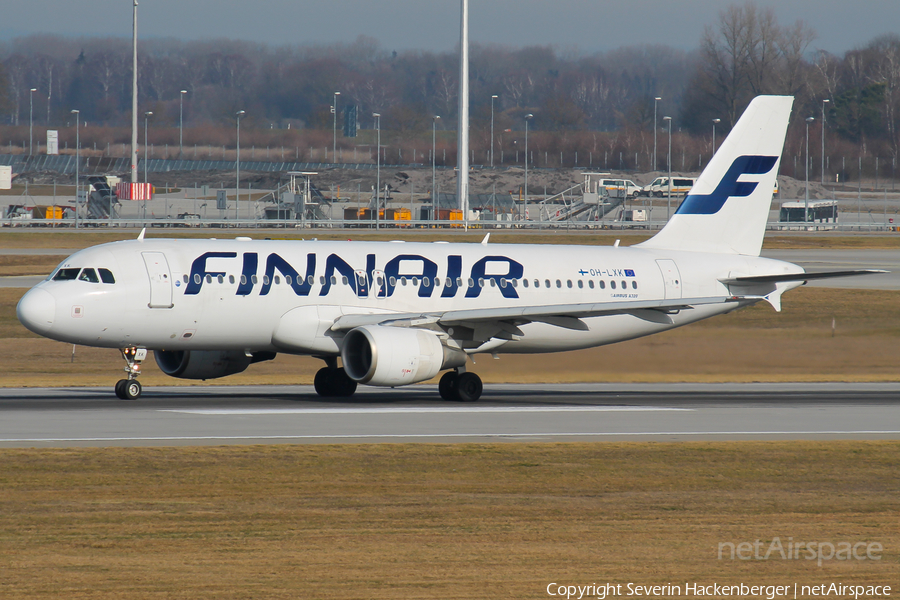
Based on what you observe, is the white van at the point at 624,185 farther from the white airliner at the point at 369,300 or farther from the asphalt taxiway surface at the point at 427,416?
the asphalt taxiway surface at the point at 427,416

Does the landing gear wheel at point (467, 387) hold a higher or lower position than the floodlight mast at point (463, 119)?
lower

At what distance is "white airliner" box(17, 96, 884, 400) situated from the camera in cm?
3014

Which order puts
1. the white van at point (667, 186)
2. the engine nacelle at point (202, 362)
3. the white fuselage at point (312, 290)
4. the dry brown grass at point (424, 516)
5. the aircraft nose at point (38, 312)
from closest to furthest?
the dry brown grass at point (424, 516), the aircraft nose at point (38, 312), the white fuselage at point (312, 290), the engine nacelle at point (202, 362), the white van at point (667, 186)

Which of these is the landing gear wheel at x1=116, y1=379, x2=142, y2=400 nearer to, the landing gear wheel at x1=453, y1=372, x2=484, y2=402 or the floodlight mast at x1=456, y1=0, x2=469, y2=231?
the landing gear wheel at x1=453, y1=372, x2=484, y2=402

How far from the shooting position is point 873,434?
26328 millimetres

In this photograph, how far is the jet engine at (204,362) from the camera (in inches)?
1283

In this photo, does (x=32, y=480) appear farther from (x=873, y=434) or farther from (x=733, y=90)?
(x=733, y=90)

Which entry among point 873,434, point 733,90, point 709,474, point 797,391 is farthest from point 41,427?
point 733,90

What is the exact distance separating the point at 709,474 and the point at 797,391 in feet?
62.0

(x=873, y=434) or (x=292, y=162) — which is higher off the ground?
(x=292, y=162)

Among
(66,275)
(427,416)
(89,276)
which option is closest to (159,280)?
(89,276)

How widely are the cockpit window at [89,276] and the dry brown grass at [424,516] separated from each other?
29.8 ft

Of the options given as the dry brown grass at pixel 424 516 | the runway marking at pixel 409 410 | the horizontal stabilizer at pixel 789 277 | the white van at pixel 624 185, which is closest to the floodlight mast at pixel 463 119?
the white van at pixel 624 185

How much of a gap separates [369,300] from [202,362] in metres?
4.86
